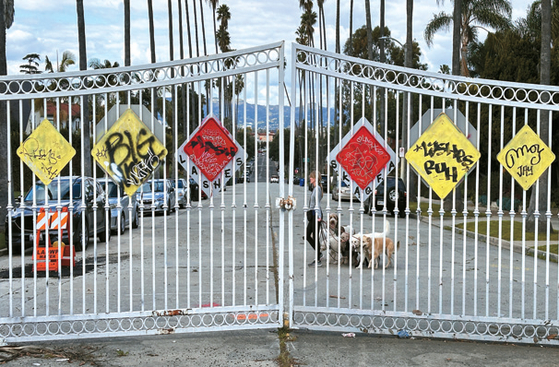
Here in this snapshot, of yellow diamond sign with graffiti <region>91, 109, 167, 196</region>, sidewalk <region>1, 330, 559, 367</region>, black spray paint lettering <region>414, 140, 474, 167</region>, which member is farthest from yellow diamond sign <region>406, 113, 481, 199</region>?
yellow diamond sign with graffiti <region>91, 109, 167, 196</region>

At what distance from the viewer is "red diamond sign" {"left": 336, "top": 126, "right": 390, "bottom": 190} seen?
6.91 metres

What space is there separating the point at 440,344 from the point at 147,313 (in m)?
3.06

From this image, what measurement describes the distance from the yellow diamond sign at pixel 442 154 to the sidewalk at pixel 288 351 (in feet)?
5.54

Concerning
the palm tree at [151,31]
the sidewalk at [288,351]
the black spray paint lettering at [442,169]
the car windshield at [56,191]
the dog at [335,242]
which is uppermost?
the palm tree at [151,31]

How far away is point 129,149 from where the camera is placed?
685 cm

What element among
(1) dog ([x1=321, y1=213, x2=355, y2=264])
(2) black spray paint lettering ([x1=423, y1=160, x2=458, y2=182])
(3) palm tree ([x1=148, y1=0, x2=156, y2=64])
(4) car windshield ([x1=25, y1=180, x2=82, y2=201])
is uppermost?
(3) palm tree ([x1=148, y1=0, x2=156, y2=64])

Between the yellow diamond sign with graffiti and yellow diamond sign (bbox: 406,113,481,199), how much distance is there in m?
2.77

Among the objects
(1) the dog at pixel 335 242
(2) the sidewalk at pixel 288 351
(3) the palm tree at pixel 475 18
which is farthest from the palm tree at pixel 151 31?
(2) the sidewalk at pixel 288 351

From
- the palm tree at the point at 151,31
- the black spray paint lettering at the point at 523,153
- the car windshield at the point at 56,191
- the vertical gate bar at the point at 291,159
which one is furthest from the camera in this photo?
the palm tree at the point at 151,31

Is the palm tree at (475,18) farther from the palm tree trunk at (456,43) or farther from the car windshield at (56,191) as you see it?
the car windshield at (56,191)

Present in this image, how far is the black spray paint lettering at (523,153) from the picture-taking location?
271 inches

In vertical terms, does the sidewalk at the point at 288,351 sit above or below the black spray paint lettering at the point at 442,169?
below

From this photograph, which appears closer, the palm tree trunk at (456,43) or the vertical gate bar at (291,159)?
the vertical gate bar at (291,159)

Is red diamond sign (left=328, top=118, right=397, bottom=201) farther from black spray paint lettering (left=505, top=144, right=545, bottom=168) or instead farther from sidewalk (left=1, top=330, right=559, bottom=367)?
sidewalk (left=1, top=330, right=559, bottom=367)
